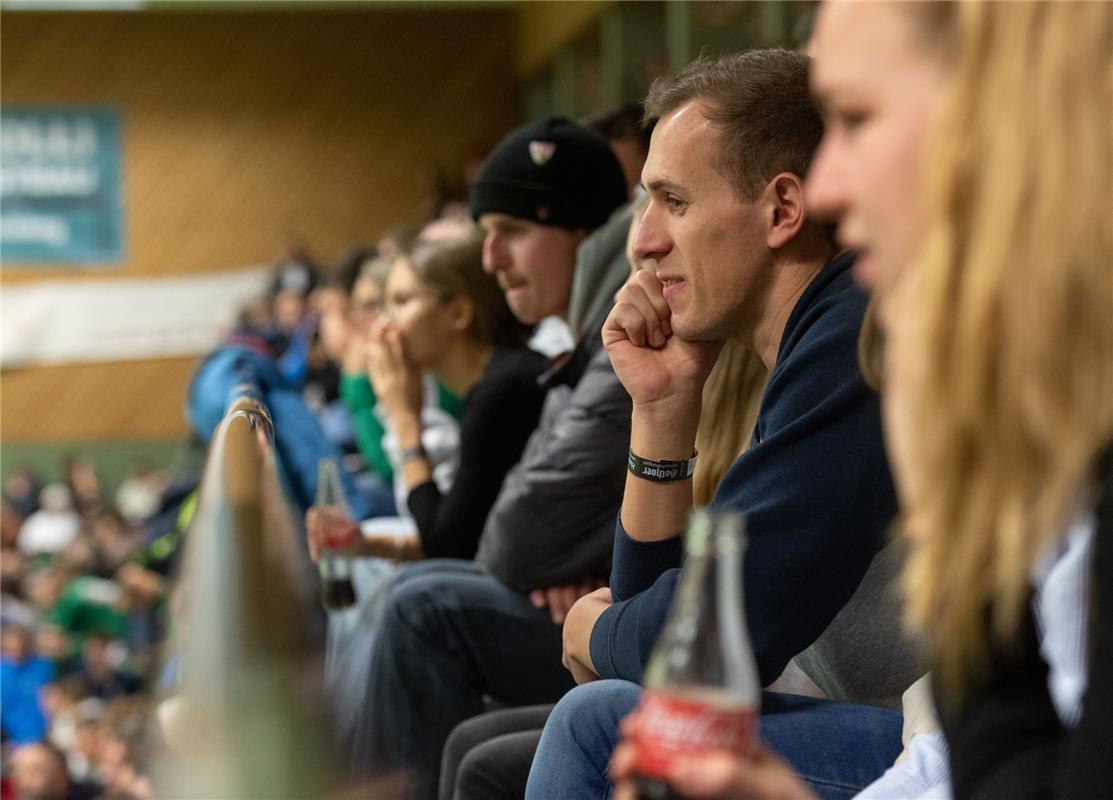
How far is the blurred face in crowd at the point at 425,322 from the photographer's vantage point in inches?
142

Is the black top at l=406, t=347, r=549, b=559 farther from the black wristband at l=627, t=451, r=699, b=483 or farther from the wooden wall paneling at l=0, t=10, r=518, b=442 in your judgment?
the wooden wall paneling at l=0, t=10, r=518, b=442

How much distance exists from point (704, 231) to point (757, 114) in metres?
0.16

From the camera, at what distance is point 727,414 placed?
198 centimetres

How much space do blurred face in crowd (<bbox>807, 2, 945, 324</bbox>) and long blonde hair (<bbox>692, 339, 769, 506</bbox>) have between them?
37.3 inches

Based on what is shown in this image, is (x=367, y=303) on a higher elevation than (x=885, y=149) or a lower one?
lower

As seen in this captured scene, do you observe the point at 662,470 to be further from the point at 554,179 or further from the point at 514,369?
the point at 554,179

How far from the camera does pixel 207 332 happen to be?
11758 millimetres

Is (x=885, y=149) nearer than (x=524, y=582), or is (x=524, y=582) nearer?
(x=885, y=149)

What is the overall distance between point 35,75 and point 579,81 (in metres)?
4.77

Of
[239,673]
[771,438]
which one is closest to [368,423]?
[771,438]

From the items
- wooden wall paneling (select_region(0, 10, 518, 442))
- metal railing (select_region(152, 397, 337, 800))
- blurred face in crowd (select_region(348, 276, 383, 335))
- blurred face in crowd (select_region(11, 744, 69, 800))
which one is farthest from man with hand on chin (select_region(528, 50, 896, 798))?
wooden wall paneling (select_region(0, 10, 518, 442))

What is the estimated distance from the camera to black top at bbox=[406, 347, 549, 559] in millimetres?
2996

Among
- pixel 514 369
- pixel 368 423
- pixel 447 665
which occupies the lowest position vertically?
pixel 447 665

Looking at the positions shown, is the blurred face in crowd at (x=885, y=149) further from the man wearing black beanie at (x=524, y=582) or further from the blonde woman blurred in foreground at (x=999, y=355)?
the man wearing black beanie at (x=524, y=582)
